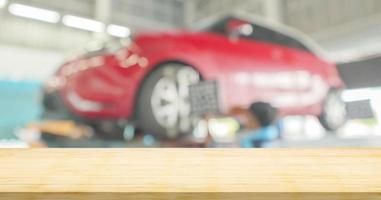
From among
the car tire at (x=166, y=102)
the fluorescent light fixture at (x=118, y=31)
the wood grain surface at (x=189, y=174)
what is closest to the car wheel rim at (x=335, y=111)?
the car tire at (x=166, y=102)

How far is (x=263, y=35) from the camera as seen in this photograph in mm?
1291

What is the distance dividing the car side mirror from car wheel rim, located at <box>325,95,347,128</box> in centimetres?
35

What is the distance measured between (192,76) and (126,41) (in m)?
0.23

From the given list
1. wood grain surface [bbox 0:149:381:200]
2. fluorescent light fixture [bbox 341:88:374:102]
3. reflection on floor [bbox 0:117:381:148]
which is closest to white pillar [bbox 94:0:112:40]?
reflection on floor [bbox 0:117:381:148]

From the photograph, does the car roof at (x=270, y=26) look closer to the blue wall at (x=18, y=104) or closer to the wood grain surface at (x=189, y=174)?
the blue wall at (x=18, y=104)

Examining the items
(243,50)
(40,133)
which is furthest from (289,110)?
(40,133)

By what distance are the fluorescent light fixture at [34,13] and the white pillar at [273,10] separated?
25.4 inches

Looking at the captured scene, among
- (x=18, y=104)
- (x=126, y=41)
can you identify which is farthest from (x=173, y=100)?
(x=18, y=104)

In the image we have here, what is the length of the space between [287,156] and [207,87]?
0.84 meters

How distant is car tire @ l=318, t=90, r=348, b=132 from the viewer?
40.4 inches

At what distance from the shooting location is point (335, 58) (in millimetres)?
1186

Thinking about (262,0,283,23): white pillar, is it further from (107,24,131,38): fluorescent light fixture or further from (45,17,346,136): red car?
(107,24,131,38): fluorescent light fixture

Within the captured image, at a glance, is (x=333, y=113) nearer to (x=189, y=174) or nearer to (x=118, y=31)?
(x=118, y=31)

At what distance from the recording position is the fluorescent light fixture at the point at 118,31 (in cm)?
119
